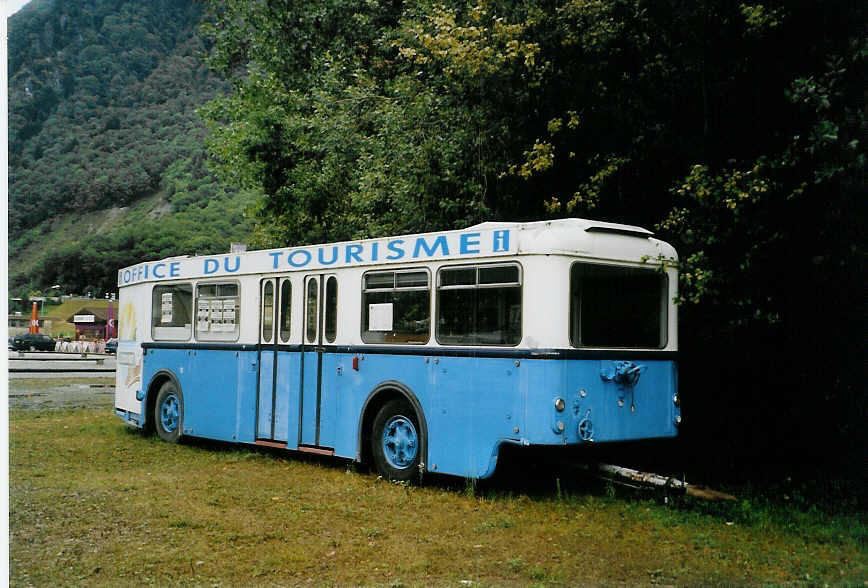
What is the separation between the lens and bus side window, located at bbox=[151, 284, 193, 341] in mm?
14445

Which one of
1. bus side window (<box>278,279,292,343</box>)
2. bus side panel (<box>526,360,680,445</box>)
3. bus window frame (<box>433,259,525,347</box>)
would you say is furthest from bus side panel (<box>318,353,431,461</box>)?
bus side panel (<box>526,360,680,445</box>)

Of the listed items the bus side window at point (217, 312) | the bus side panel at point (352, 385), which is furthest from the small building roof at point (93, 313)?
the bus side panel at point (352, 385)

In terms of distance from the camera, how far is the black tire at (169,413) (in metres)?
14.4

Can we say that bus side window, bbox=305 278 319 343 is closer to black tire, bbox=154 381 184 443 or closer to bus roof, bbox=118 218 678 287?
bus roof, bbox=118 218 678 287

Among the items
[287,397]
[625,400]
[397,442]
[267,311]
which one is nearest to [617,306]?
[625,400]

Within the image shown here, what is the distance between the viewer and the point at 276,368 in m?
12.6

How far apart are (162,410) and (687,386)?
312 inches

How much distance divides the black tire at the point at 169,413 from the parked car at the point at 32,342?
193 ft

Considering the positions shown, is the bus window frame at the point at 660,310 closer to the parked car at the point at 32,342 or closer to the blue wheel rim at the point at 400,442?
the blue wheel rim at the point at 400,442

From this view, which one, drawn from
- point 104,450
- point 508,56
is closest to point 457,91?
point 508,56

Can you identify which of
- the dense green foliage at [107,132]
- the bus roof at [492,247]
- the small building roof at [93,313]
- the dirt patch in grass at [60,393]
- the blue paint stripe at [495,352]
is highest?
the dense green foliage at [107,132]

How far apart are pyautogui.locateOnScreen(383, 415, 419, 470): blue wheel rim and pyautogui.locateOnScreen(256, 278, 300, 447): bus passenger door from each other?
1.75m

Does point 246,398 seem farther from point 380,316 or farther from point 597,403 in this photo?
point 597,403

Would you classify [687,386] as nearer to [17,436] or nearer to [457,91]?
[457,91]
